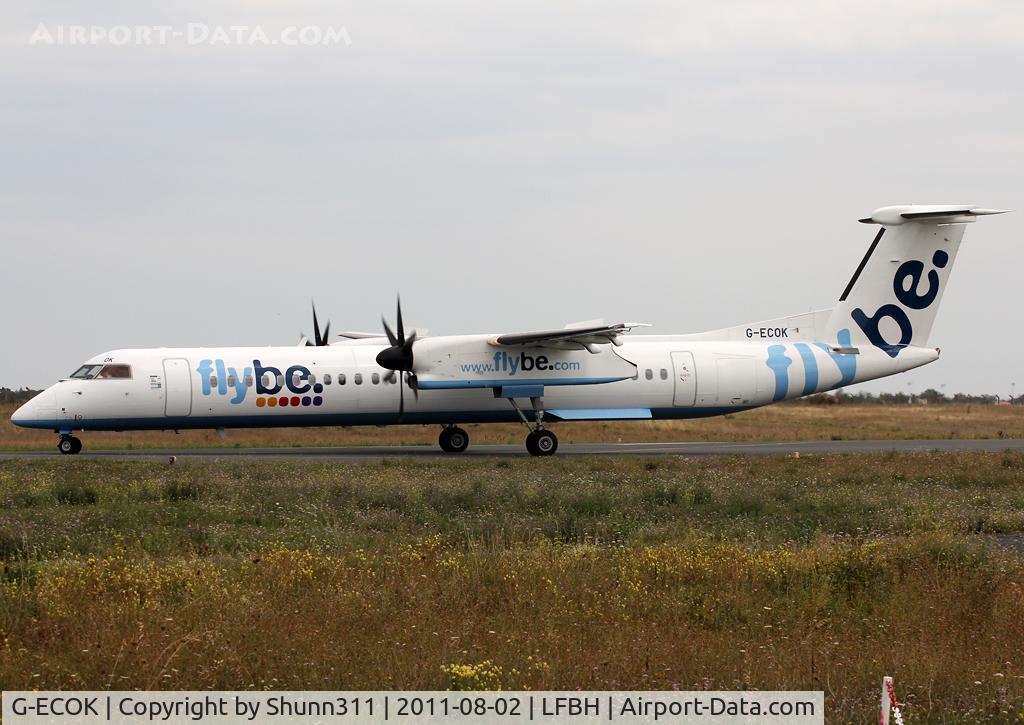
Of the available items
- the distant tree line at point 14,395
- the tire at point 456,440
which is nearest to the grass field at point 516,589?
the tire at point 456,440

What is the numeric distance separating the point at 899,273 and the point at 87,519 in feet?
80.0

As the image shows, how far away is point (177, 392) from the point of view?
96.1 ft

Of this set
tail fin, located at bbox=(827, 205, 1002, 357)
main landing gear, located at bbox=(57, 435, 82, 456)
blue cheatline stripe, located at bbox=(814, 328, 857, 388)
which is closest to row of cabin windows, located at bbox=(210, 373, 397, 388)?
main landing gear, located at bbox=(57, 435, 82, 456)

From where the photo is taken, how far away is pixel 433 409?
31.0 m

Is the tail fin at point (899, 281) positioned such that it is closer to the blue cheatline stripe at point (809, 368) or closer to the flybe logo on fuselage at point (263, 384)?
→ the blue cheatline stripe at point (809, 368)

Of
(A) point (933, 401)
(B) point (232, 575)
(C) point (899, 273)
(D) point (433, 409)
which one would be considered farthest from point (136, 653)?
(A) point (933, 401)

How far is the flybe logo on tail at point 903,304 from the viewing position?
32.8 meters

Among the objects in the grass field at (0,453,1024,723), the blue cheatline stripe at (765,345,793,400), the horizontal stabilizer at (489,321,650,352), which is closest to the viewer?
the grass field at (0,453,1024,723)

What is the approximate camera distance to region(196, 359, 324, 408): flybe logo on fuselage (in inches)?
1159

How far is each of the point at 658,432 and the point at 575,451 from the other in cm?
1240

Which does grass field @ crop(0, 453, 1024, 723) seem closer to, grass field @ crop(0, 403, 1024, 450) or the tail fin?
the tail fin

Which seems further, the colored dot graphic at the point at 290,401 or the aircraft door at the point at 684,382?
the aircraft door at the point at 684,382

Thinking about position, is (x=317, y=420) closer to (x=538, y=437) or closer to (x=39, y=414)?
(x=538, y=437)

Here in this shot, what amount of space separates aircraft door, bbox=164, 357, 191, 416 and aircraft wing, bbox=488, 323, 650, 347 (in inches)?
314
